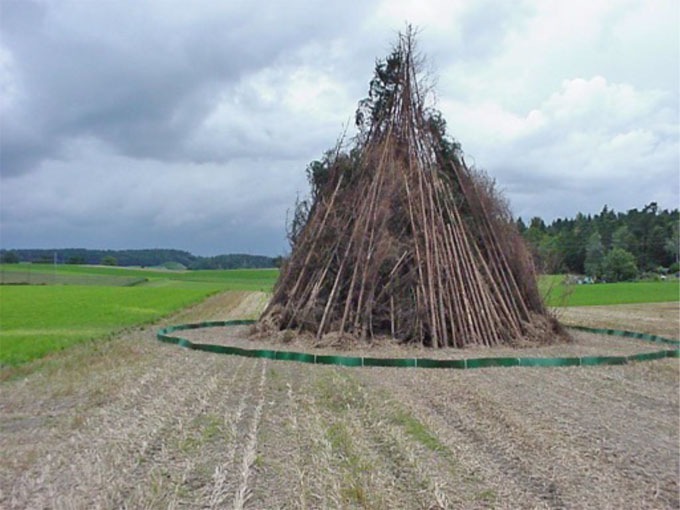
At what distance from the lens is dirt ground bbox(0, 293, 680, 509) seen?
3.89m

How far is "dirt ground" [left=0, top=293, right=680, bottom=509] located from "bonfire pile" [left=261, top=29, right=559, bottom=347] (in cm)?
287

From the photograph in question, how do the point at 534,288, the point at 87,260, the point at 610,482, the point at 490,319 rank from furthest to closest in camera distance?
the point at 87,260 → the point at 534,288 → the point at 490,319 → the point at 610,482

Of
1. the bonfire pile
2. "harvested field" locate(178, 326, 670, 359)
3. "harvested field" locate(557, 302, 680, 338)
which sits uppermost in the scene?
the bonfire pile

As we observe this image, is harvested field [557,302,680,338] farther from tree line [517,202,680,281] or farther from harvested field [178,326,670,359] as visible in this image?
tree line [517,202,680,281]

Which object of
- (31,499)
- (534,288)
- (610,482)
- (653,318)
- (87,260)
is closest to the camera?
(31,499)

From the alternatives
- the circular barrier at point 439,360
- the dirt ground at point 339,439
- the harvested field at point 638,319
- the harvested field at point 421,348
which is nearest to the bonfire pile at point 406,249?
the harvested field at point 421,348

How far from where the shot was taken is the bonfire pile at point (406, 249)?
37.9ft

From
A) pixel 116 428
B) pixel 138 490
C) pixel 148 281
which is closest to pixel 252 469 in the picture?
pixel 138 490

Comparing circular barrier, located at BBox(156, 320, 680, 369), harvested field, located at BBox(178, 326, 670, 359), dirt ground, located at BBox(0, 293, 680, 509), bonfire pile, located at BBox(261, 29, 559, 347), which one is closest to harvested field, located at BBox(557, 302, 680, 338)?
harvested field, located at BBox(178, 326, 670, 359)

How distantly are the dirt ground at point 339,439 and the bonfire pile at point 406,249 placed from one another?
2.87 metres

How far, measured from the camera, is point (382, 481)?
4.03 metres

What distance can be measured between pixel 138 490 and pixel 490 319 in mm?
8683

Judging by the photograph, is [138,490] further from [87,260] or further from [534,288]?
[87,260]

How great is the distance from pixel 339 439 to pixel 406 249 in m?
7.22
